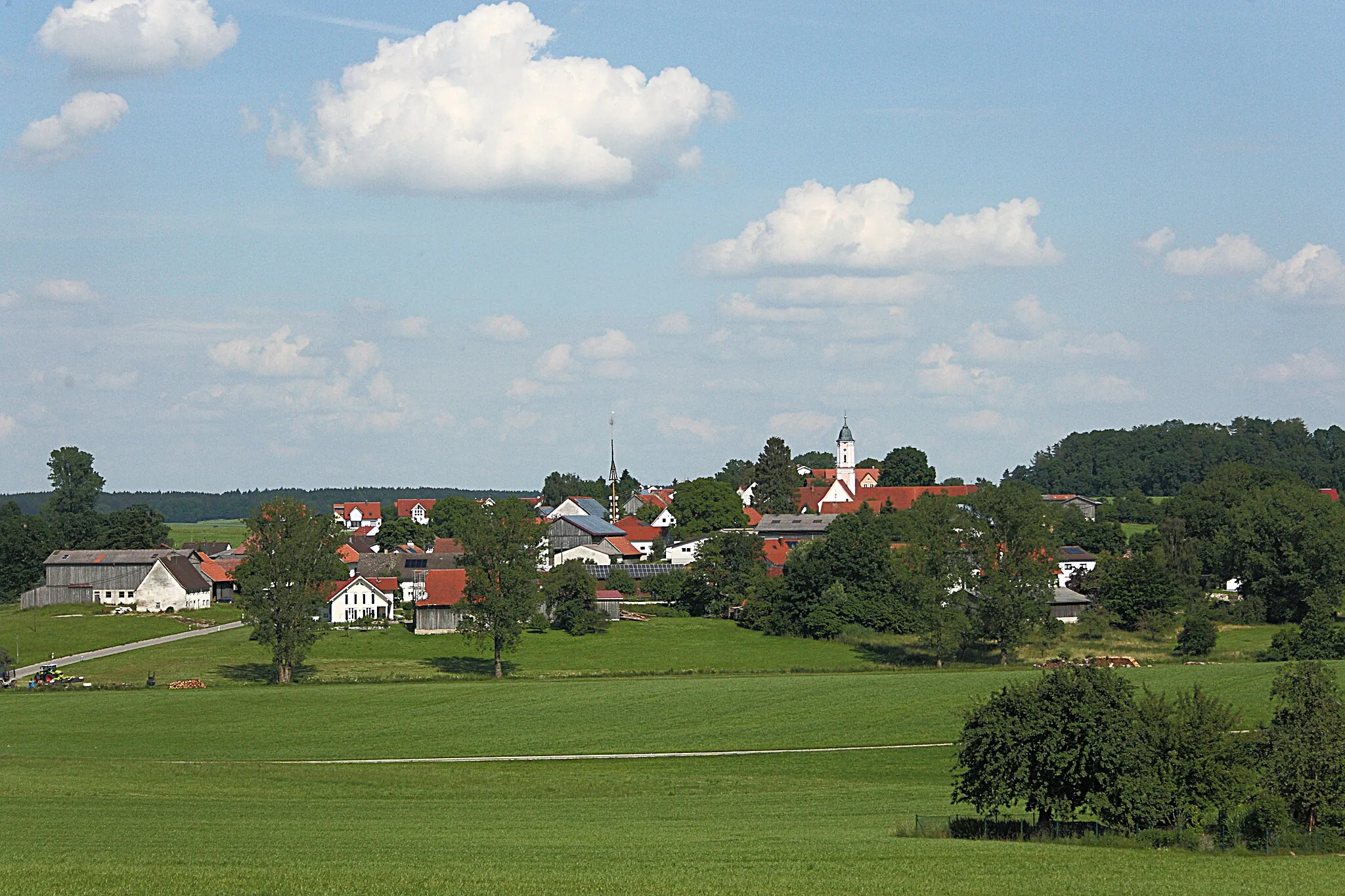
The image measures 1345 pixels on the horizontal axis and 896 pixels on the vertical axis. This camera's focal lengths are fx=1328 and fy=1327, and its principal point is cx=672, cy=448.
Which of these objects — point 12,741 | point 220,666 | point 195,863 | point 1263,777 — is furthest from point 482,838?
point 220,666

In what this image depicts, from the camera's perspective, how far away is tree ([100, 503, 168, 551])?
135875 millimetres

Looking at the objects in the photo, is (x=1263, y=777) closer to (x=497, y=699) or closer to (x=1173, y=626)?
(x=497, y=699)

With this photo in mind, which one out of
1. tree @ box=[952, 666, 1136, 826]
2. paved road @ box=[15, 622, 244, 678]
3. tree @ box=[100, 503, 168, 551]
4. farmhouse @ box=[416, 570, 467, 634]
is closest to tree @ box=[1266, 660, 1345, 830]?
tree @ box=[952, 666, 1136, 826]

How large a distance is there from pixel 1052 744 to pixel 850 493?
516ft

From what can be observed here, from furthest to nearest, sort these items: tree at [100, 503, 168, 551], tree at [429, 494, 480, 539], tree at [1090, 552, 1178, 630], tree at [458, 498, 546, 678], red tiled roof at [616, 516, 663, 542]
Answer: red tiled roof at [616, 516, 663, 542]
tree at [429, 494, 480, 539]
tree at [100, 503, 168, 551]
tree at [1090, 552, 1178, 630]
tree at [458, 498, 546, 678]

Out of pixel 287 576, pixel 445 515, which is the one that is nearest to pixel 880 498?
pixel 445 515

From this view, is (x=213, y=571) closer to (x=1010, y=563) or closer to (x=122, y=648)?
(x=122, y=648)

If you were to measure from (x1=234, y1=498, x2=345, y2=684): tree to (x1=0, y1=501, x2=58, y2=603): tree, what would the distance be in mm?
63842

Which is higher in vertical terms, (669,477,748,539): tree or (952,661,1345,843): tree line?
(669,477,748,539): tree

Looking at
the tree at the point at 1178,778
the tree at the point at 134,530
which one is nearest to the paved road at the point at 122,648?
the tree at the point at 134,530

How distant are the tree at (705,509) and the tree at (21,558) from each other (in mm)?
68986

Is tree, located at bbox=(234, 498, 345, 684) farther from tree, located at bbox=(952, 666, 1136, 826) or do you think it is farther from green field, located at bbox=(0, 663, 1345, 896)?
tree, located at bbox=(952, 666, 1136, 826)

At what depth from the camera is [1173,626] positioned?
317ft

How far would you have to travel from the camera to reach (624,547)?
14938 cm
